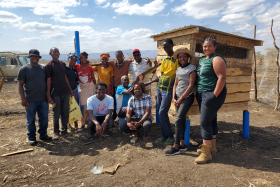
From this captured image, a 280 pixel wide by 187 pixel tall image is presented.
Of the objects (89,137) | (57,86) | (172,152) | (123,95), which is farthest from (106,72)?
(172,152)

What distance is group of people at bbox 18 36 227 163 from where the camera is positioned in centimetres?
302

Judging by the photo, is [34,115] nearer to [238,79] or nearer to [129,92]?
[129,92]

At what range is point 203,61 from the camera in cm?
308

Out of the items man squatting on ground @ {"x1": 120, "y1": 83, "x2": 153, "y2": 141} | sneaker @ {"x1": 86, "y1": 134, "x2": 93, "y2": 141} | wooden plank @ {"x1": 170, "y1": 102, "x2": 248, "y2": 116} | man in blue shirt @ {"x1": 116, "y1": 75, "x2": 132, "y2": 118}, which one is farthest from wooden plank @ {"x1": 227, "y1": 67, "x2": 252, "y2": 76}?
sneaker @ {"x1": 86, "y1": 134, "x2": 93, "y2": 141}

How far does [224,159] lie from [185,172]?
93 centimetres

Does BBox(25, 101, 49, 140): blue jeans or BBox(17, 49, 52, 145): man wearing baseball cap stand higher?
BBox(17, 49, 52, 145): man wearing baseball cap

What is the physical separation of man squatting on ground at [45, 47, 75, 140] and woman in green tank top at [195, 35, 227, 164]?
3.04m

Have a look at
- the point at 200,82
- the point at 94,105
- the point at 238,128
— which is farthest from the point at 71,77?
the point at 238,128

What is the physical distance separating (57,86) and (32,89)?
1.65ft

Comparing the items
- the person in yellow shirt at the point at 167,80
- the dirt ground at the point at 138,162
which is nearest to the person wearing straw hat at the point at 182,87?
the person in yellow shirt at the point at 167,80

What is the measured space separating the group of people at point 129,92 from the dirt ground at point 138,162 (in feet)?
0.83

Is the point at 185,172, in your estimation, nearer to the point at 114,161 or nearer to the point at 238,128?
the point at 114,161

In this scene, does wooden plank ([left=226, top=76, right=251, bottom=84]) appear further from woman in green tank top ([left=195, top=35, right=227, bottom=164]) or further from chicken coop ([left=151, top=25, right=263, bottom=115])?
woman in green tank top ([left=195, top=35, right=227, bottom=164])

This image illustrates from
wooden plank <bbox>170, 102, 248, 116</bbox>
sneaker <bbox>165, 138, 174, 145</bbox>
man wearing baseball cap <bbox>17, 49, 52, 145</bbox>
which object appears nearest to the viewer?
man wearing baseball cap <bbox>17, 49, 52, 145</bbox>
